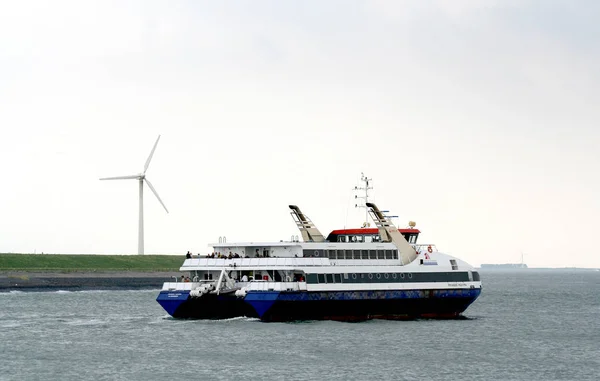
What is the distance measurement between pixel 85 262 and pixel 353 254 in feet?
351

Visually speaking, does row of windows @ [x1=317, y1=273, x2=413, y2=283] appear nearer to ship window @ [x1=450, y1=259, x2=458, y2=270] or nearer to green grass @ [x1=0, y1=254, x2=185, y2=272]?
ship window @ [x1=450, y1=259, x2=458, y2=270]

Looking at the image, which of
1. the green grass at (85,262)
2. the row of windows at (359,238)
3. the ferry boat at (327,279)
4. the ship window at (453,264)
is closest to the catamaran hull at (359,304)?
the ferry boat at (327,279)

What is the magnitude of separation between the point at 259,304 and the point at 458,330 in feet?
49.2

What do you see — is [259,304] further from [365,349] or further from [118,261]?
[118,261]

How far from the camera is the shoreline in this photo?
13750 cm

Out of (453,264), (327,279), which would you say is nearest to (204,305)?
(327,279)

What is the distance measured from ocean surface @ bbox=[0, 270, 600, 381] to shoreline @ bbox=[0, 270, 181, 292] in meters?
55.5

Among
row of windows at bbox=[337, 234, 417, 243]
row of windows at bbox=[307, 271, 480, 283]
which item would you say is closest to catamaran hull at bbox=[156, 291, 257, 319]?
row of windows at bbox=[307, 271, 480, 283]

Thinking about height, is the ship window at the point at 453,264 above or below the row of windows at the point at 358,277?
above

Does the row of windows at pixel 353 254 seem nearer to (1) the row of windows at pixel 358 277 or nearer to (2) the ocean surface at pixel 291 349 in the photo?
(1) the row of windows at pixel 358 277

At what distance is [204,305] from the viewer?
73.1m

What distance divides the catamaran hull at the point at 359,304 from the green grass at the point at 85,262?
282 feet

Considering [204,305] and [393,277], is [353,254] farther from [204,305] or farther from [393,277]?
[204,305]

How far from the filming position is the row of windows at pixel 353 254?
72625 millimetres
